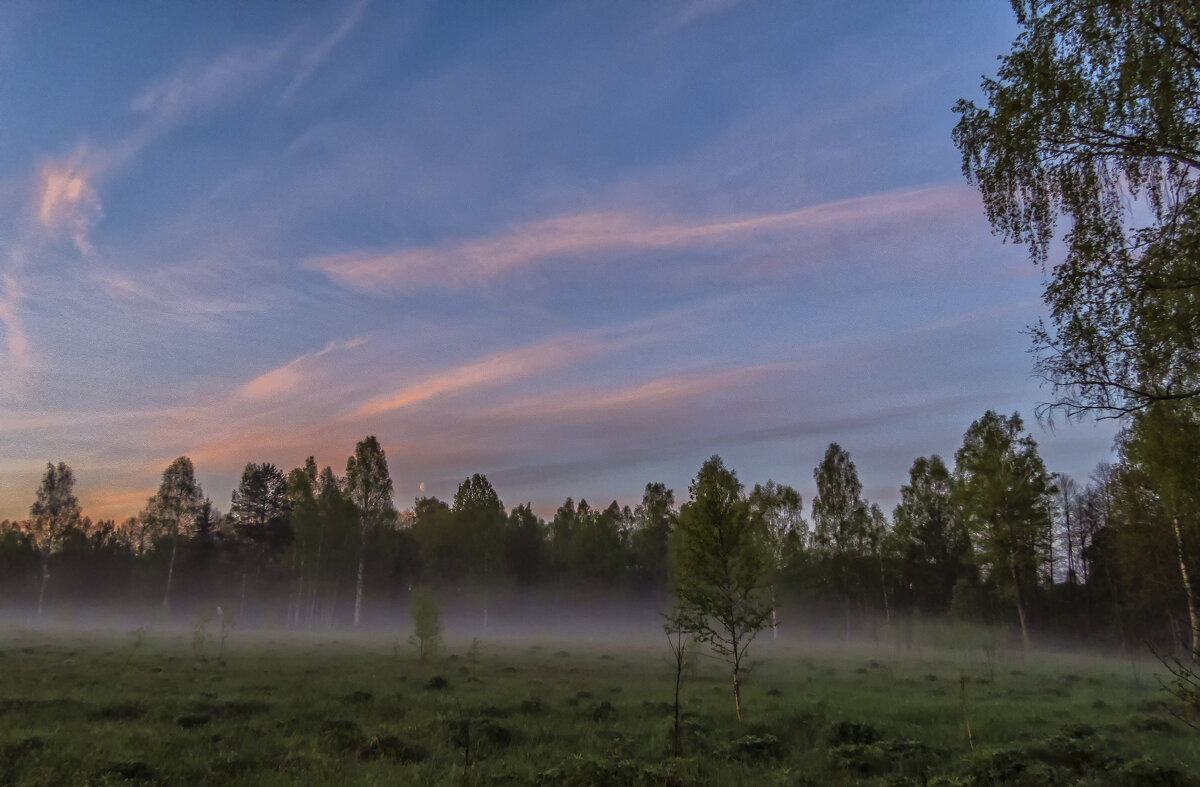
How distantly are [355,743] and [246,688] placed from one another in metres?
10.1

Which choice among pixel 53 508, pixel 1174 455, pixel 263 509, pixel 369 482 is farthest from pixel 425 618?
pixel 53 508

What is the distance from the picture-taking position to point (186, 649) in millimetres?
36938

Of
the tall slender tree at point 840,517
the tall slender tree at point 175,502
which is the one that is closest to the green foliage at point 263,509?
the tall slender tree at point 175,502

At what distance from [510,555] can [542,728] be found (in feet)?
223

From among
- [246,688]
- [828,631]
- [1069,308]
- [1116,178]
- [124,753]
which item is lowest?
[828,631]

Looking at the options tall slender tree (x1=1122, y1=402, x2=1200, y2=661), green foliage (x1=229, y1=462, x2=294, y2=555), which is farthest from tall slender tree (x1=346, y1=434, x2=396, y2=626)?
tall slender tree (x1=1122, y1=402, x2=1200, y2=661)

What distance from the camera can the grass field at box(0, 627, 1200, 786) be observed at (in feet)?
36.1

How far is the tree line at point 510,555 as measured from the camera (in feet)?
185

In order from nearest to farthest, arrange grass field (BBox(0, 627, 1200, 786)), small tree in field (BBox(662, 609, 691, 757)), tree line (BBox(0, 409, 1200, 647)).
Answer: grass field (BBox(0, 627, 1200, 786)), small tree in field (BBox(662, 609, 691, 757)), tree line (BBox(0, 409, 1200, 647))

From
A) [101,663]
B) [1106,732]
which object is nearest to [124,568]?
[101,663]

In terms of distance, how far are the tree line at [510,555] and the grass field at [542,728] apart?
28.3 meters

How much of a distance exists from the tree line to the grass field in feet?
93.0

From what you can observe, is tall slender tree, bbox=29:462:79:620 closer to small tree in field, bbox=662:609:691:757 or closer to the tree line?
the tree line

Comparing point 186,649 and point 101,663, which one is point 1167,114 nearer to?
point 101,663
